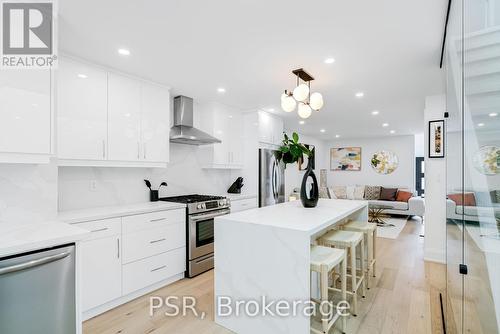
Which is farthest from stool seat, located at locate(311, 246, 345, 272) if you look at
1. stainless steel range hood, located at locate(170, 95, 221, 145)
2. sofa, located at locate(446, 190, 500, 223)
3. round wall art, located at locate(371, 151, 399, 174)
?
round wall art, located at locate(371, 151, 399, 174)

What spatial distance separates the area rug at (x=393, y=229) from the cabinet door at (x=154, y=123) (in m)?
4.46

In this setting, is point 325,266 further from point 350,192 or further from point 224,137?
point 350,192

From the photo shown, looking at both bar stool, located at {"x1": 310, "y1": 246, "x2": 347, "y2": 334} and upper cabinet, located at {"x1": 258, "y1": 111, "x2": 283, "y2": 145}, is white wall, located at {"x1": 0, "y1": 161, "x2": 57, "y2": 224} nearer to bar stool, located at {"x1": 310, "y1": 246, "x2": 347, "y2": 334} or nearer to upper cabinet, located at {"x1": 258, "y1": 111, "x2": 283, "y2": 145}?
bar stool, located at {"x1": 310, "y1": 246, "x2": 347, "y2": 334}

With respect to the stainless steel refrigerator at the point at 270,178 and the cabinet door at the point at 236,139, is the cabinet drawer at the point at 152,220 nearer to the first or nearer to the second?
the cabinet door at the point at 236,139

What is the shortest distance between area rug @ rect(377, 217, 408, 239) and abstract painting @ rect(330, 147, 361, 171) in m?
2.44

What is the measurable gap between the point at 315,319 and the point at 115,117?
280 centimetres

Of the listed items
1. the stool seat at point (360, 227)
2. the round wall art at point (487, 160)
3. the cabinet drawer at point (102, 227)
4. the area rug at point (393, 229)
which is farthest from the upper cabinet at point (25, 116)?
the area rug at point (393, 229)

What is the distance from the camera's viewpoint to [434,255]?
3.67m

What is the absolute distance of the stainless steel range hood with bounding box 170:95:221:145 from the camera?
352 cm

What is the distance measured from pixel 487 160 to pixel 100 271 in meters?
2.83

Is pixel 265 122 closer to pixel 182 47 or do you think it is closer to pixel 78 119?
pixel 182 47

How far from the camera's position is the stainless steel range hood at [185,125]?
138 inches

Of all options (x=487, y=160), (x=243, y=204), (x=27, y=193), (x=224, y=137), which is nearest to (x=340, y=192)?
(x=243, y=204)

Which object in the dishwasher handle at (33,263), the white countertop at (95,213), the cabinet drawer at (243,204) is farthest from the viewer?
the cabinet drawer at (243,204)
